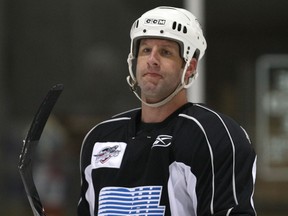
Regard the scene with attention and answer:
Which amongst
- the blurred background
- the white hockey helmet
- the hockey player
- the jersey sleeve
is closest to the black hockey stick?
the hockey player

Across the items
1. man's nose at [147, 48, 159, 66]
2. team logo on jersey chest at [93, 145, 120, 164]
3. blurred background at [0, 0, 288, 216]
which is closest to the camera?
man's nose at [147, 48, 159, 66]

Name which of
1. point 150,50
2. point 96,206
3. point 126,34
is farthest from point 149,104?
point 126,34

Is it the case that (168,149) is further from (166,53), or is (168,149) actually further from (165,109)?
(166,53)

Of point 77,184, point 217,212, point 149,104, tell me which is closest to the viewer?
point 217,212

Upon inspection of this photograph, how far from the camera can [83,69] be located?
7.13 meters

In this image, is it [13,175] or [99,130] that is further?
[13,175]

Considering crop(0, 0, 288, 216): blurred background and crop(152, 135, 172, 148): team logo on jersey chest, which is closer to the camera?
crop(152, 135, 172, 148): team logo on jersey chest

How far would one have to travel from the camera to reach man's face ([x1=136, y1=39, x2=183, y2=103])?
3033 mm

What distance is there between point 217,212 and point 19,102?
4.39 m

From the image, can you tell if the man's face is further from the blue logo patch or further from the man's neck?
the blue logo patch

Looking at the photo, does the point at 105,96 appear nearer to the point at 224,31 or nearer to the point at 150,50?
the point at 224,31

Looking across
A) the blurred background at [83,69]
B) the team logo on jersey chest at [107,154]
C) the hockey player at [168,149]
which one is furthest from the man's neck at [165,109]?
the blurred background at [83,69]

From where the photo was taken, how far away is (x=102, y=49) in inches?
282

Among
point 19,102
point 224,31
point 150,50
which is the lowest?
point 19,102
